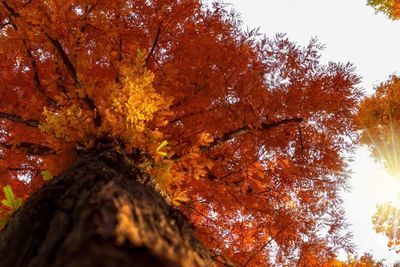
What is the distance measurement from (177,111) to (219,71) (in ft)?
3.63

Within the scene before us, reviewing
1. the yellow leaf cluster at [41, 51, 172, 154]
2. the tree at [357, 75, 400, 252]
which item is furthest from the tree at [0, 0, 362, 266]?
the tree at [357, 75, 400, 252]

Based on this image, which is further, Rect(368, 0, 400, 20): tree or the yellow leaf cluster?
Rect(368, 0, 400, 20): tree

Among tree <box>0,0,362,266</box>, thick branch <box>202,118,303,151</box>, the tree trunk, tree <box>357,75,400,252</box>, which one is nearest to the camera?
the tree trunk

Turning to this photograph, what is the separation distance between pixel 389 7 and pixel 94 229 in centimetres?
1622

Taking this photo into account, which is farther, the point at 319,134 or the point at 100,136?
the point at 319,134

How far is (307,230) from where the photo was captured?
7.00m

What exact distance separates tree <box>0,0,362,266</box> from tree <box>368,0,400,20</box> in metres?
9.26

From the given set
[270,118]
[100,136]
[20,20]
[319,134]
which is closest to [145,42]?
[20,20]

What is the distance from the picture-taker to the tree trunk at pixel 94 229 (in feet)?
3.73

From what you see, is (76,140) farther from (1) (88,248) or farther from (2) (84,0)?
(2) (84,0)

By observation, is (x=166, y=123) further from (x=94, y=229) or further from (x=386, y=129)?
(x=386, y=129)

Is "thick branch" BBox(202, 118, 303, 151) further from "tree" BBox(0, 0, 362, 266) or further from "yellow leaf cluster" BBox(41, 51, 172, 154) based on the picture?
"yellow leaf cluster" BBox(41, 51, 172, 154)

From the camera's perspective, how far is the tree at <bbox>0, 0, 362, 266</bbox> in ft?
10.9

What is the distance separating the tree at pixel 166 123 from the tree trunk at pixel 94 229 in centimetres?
2
